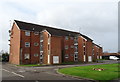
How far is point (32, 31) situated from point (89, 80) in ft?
86.6

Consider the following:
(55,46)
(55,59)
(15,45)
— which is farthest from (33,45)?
(55,59)

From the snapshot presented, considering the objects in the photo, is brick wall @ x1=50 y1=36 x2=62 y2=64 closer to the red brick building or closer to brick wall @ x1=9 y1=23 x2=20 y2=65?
the red brick building

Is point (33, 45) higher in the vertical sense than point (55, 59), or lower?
higher

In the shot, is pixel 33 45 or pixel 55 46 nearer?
pixel 55 46

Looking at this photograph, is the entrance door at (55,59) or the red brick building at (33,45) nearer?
the red brick building at (33,45)

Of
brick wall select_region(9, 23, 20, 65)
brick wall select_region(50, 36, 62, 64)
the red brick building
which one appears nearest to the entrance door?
the red brick building

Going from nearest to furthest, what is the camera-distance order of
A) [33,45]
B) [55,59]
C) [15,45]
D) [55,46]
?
[55,59] → [55,46] → [15,45] → [33,45]

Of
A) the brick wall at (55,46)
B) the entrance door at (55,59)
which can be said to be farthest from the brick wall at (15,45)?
the entrance door at (55,59)

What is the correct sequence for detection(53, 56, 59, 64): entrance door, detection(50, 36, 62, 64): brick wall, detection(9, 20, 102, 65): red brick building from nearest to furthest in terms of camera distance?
detection(9, 20, 102, 65): red brick building
detection(50, 36, 62, 64): brick wall
detection(53, 56, 59, 64): entrance door

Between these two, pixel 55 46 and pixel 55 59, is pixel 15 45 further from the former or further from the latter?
pixel 55 59

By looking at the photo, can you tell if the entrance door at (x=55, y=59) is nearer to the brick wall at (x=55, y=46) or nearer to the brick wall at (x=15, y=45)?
the brick wall at (x=55, y=46)

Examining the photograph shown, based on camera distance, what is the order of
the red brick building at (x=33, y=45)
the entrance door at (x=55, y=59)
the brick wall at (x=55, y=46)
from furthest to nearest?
1. the entrance door at (x=55, y=59)
2. the brick wall at (x=55, y=46)
3. the red brick building at (x=33, y=45)

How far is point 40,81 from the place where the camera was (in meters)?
12.8

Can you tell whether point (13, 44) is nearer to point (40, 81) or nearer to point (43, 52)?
point (43, 52)
